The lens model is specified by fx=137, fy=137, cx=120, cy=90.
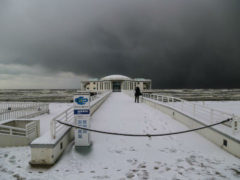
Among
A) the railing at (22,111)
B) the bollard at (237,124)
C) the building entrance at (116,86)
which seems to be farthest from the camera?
the building entrance at (116,86)

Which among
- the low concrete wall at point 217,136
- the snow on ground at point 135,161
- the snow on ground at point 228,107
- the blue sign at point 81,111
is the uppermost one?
the blue sign at point 81,111

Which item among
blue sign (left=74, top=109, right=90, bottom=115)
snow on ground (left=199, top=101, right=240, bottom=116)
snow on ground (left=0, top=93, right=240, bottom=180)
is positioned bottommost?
snow on ground (left=199, top=101, right=240, bottom=116)

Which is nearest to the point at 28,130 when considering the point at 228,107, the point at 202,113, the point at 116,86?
the point at 202,113

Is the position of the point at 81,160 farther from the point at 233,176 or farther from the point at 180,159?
the point at 233,176

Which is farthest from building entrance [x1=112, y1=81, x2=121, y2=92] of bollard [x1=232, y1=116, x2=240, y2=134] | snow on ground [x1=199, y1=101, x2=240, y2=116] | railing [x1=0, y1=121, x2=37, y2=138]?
bollard [x1=232, y1=116, x2=240, y2=134]

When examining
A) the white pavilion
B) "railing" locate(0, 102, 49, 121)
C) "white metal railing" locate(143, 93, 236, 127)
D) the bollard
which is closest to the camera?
the bollard

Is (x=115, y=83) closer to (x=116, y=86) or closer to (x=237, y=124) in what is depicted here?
(x=116, y=86)

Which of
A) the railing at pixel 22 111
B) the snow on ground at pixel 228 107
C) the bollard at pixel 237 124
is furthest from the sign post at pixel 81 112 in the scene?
the snow on ground at pixel 228 107

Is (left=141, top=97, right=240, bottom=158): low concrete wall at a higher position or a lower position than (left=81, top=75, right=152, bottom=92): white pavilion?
lower

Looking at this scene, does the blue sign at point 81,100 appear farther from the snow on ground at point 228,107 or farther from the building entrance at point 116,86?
the building entrance at point 116,86

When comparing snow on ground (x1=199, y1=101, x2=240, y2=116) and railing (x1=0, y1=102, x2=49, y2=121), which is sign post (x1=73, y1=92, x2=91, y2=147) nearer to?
railing (x1=0, y1=102, x2=49, y2=121)

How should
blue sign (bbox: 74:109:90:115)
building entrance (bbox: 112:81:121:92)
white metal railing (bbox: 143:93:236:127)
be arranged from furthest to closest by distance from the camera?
building entrance (bbox: 112:81:121:92) → white metal railing (bbox: 143:93:236:127) → blue sign (bbox: 74:109:90:115)

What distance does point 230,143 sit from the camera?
4.40 metres

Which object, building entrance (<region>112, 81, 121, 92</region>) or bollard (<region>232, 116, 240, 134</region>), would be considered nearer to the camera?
bollard (<region>232, 116, 240, 134</region>)
